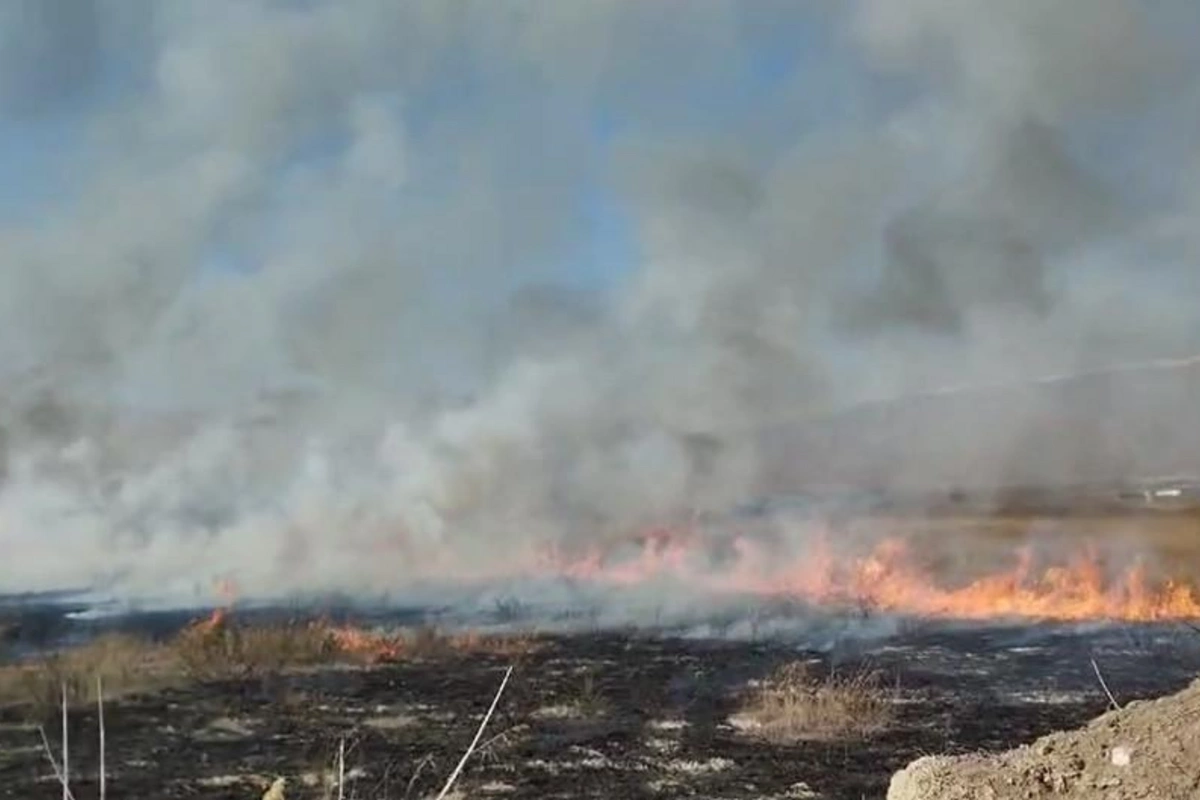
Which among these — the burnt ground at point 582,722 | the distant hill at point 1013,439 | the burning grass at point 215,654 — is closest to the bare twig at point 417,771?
the burnt ground at point 582,722


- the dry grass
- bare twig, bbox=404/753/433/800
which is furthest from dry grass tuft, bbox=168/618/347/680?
the dry grass

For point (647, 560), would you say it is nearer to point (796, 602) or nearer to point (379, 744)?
point (796, 602)

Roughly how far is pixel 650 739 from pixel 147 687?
332cm

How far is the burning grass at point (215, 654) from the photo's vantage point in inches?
336

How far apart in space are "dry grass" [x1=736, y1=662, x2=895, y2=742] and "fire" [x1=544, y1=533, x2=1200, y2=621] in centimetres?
261

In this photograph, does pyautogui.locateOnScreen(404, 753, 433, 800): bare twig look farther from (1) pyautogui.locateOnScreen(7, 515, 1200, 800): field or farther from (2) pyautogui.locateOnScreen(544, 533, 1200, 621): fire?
(2) pyautogui.locateOnScreen(544, 533, 1200, 621): fire

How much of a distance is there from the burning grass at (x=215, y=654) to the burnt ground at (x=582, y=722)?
192 mm

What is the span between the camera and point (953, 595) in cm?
1165

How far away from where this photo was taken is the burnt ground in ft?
22.8

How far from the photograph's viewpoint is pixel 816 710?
8.12 metres

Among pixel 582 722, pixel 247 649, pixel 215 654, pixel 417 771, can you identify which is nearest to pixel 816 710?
pixel 582 722

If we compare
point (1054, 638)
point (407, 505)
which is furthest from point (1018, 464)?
point (407, 505)

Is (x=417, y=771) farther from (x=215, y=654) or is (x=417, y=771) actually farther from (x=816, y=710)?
(x=215, y=654)

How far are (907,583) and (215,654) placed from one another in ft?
19.5
